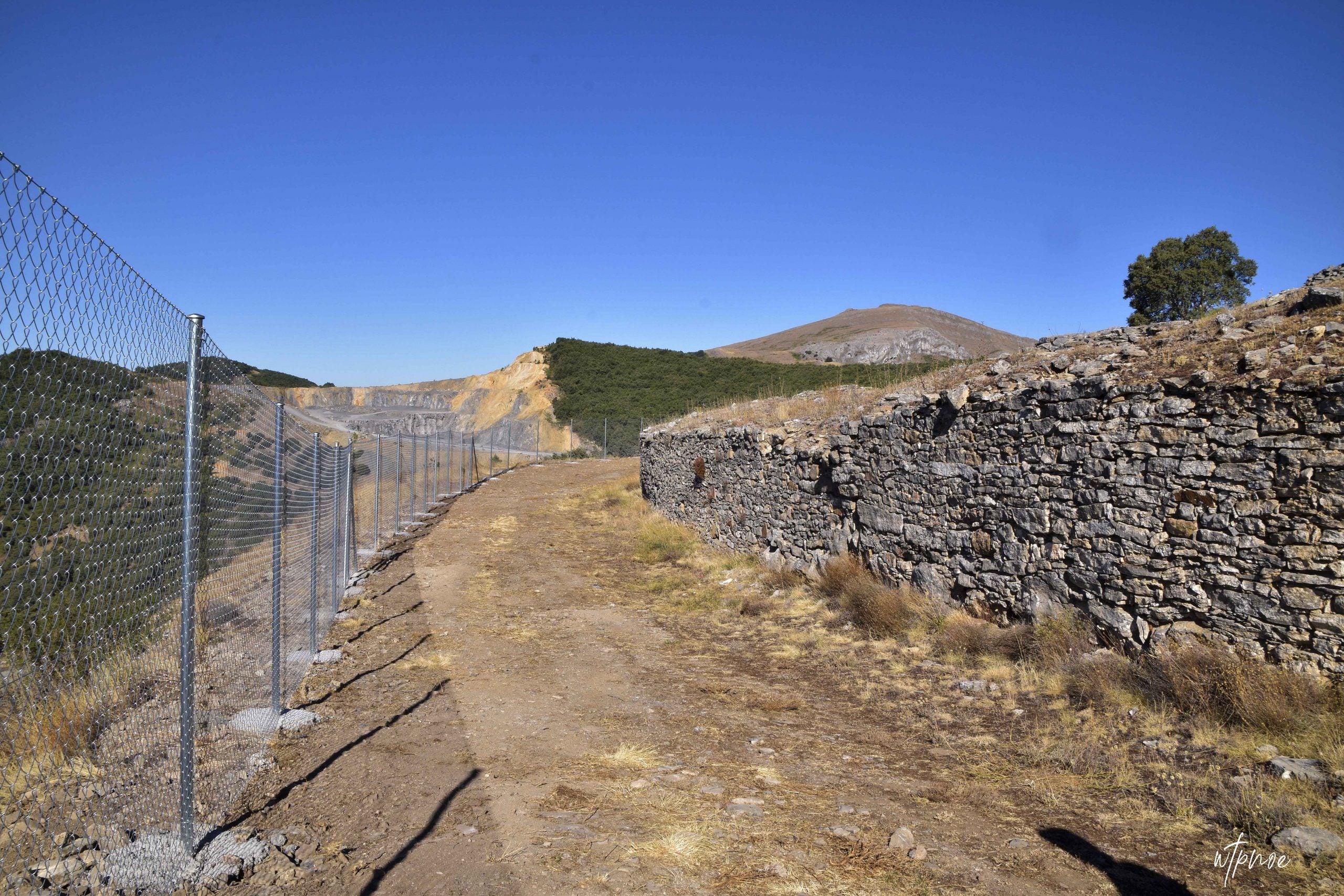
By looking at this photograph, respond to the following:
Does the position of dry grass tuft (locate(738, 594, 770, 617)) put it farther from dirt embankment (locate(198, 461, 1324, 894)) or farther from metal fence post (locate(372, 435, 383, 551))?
metal fence post (locate(372, 435, 383, 551))

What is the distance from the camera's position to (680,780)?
206 inches

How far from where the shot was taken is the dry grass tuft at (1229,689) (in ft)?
16.9

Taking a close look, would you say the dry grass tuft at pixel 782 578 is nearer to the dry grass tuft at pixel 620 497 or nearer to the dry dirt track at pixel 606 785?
the dry dirt track at pixel 606 785

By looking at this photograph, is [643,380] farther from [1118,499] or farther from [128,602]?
[128,602]

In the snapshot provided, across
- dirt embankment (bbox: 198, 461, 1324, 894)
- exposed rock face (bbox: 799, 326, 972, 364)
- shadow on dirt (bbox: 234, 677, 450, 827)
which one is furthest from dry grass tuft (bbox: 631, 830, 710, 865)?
exposed rock face (bbox: 799, 326, 972, 364)

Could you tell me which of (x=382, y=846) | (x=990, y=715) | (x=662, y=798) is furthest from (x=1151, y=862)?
(x=382, y=846)

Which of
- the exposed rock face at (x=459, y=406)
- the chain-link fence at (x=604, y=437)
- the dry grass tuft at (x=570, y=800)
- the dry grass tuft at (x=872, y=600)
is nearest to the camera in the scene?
the dry grass tuft at (x=570, y=800)

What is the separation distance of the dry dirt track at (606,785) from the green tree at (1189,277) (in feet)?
63.5

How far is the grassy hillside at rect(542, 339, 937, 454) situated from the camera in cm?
4294

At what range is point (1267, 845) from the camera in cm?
414

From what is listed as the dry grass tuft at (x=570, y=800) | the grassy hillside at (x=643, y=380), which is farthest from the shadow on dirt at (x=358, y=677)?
the grassy hillside at (x=643, y=380)

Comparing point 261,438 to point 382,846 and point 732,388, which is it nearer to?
point 382,846

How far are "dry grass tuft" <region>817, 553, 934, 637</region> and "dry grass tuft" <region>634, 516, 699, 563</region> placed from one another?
Answer: 4468 millimetres

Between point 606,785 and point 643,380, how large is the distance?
159 ft
